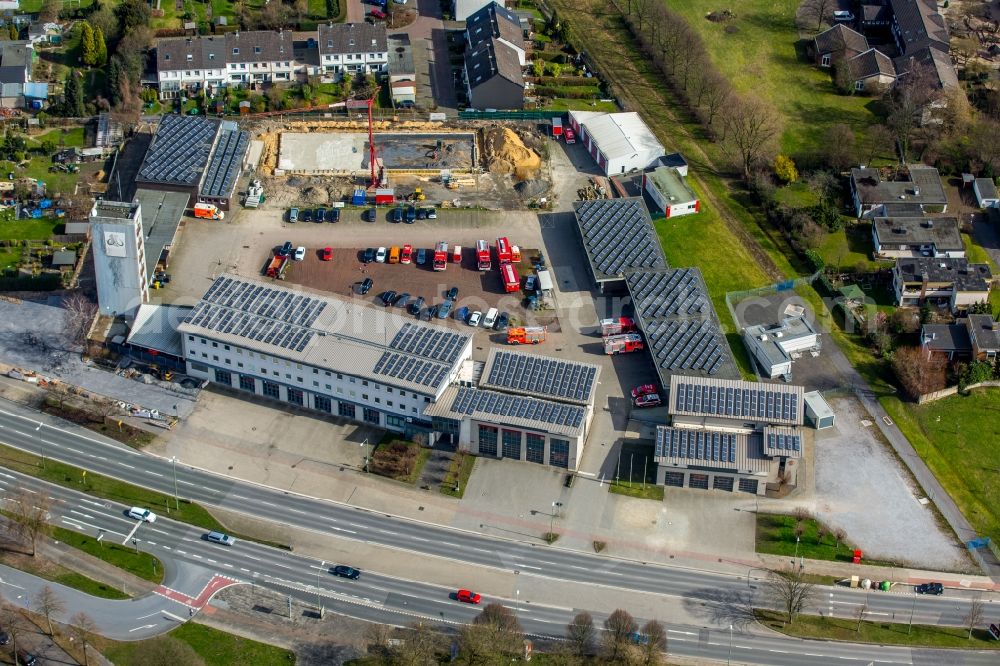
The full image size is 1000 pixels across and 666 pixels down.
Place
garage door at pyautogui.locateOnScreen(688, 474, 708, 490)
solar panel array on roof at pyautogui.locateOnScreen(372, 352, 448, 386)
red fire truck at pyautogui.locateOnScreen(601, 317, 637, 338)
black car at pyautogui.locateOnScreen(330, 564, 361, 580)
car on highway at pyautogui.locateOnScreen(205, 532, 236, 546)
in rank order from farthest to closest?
red fire truck at pyautogui.locateOnScreen(601, 317, 637, 338)
solar panel array on roof at pyautogui.locateOnScreen(372, 352, 448, 386)
garage door at pyautogui.locateOnScreen(688, 474, 708, 490)
car on highway at pyautogui.locateOnScreen(205, 532, 236, 546)
black car at pyautogui.locateOnScreen(330, 564, 361, 580)

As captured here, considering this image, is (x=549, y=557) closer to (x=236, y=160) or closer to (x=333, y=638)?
(x=333, y=638)

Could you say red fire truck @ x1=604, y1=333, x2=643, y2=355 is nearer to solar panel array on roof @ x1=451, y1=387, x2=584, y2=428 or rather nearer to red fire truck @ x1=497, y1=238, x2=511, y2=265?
solar panel array on roof @ x1=451, y1=387, x2=584, y2=428

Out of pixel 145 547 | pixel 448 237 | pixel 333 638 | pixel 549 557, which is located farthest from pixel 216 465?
pixel 448 237

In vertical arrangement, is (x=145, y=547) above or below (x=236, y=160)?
below

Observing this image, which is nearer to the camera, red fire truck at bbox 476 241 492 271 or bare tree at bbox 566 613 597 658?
bare tree at bbox 566 613 597 658

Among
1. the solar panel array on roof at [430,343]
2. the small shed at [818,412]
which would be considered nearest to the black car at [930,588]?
the small shed at [818,412]

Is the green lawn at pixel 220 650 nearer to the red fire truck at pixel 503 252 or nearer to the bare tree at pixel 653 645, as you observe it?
the bare tree at pixel 653 645

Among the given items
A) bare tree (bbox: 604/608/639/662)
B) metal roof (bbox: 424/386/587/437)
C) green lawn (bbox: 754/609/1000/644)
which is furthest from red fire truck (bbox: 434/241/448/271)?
green lawn (bbox: 754/609/1000/644)
